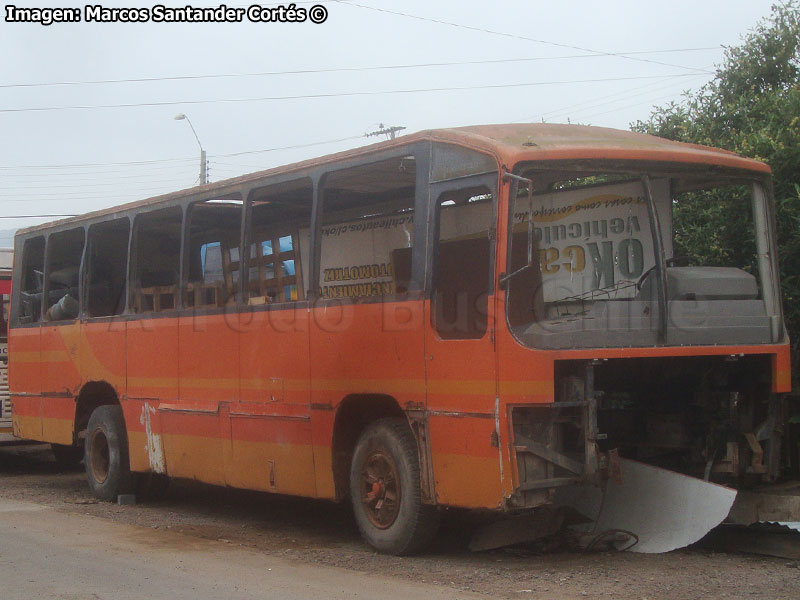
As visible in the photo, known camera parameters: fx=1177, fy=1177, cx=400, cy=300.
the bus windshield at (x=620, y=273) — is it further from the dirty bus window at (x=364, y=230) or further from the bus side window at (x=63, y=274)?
the bus side window at (x=63, y=274)

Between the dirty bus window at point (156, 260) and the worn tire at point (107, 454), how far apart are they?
1293 mm

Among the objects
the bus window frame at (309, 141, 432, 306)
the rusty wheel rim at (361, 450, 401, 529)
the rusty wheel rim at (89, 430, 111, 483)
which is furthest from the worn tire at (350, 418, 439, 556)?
the rusty wheel rim at (89, 430, 111, 483)

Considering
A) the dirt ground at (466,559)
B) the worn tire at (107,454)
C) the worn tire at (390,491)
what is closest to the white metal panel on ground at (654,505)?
the dirt ground at (466,559)

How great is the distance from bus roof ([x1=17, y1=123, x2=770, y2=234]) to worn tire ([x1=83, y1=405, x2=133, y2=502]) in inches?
178

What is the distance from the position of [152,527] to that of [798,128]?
721cm

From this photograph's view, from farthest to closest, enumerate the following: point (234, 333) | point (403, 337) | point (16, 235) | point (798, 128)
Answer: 1. point (16, 235)
2. point (798, 128)
3. point (234, 333)
4. point (403, 337)

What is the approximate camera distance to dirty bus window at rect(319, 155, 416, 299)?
9.11 meters

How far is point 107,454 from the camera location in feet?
41.7

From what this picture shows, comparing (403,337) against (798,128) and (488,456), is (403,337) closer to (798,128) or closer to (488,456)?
(488,456)

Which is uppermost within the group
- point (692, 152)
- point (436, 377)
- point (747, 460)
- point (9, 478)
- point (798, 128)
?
point (798, 128)

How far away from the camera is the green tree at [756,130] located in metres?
11.0

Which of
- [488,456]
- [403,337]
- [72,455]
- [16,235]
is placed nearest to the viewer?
[488,456]

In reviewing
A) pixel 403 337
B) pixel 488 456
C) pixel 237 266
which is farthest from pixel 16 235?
pixel 488 456

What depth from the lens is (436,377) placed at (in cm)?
823
